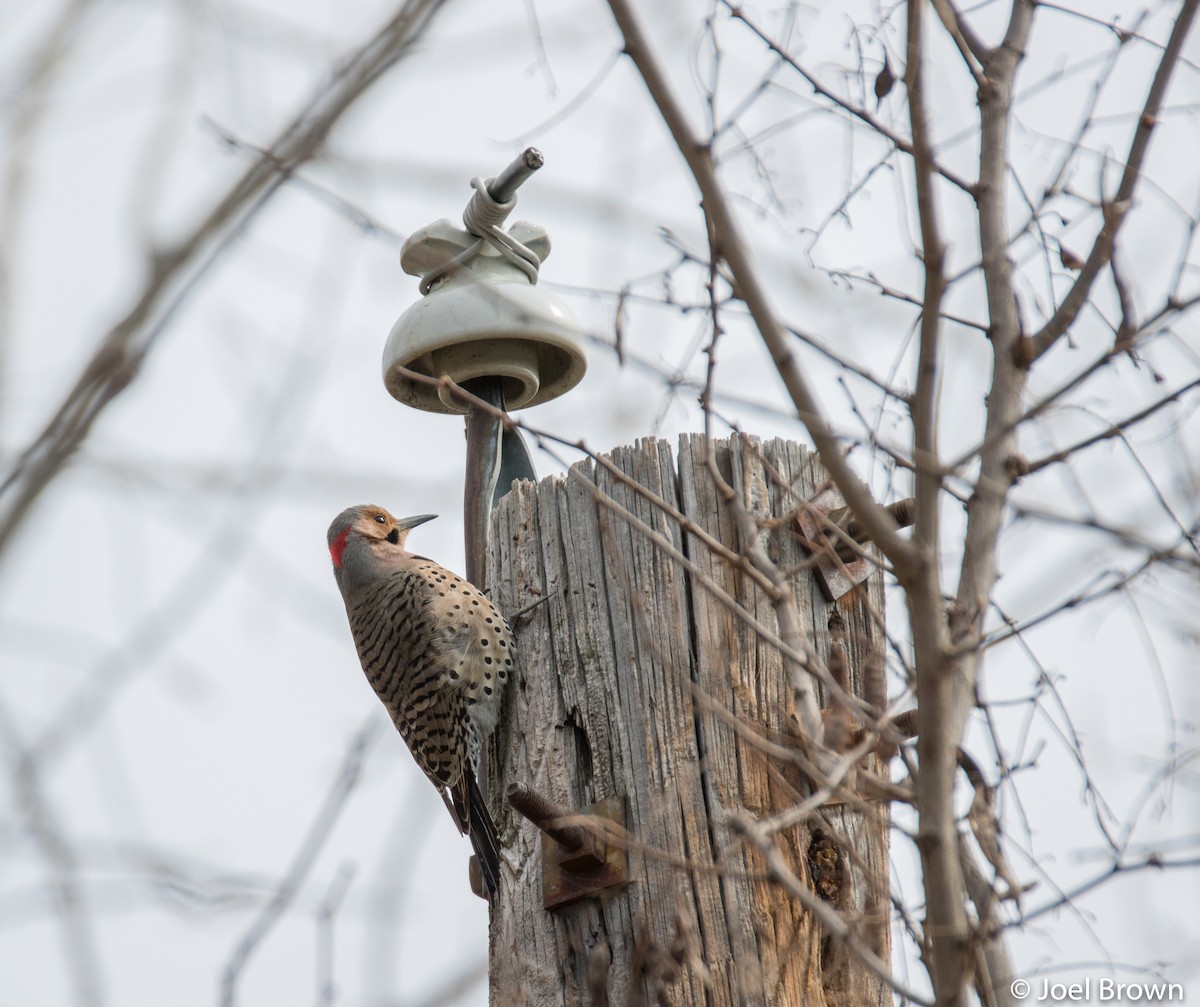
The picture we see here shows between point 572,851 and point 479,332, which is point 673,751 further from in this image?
point 479,332

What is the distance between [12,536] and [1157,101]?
7.85ft

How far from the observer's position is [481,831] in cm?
459

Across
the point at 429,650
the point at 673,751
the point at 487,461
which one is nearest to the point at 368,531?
the point at 429,650

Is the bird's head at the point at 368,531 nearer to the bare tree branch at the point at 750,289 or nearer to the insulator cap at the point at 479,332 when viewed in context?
the insulator cap at the point at 479,332

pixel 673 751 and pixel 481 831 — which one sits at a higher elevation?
pixel 481 831

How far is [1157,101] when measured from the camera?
3.26m

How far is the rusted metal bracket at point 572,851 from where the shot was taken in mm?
3621

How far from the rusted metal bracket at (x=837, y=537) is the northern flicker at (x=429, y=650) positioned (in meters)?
0.91

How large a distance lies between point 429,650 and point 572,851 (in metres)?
2.06

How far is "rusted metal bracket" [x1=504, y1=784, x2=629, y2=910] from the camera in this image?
3621 mm

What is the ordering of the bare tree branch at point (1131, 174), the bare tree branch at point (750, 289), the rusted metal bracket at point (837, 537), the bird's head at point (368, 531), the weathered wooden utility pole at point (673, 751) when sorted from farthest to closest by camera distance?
the bird's head at point (368, 531) → the rusted metal bracket at point (837, 537) → the weathered wooden utility pole at point (673, 751) → the bare tree branch at point (1131, 174) → the bare tree branch at point (750, 289)

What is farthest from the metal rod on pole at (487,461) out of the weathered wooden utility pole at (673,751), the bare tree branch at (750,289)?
the bare tree branch at (750,289)

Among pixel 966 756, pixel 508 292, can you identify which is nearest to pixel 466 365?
pixel 508 292

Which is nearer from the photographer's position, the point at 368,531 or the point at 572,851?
the point at 572,851
